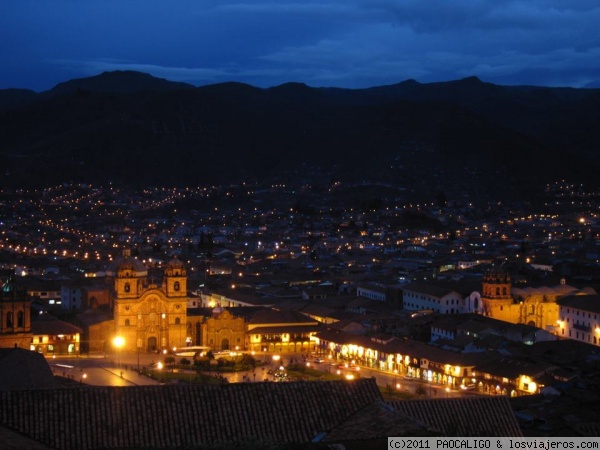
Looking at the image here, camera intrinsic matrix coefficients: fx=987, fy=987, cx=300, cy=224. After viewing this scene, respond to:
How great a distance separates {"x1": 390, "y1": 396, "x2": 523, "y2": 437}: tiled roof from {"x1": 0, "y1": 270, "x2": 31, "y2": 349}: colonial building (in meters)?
22.0

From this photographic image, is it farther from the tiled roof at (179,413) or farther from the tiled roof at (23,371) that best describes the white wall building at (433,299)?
the tiled roof at (179,413)

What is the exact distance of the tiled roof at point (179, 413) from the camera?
43.4 ft

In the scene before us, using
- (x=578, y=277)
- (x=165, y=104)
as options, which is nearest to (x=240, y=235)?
(x=578, y=277)

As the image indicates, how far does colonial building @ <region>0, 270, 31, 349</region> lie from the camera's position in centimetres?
3472

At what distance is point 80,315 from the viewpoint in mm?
44688

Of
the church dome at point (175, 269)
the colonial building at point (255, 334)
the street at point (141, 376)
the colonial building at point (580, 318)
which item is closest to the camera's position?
the street at point (141, 376)

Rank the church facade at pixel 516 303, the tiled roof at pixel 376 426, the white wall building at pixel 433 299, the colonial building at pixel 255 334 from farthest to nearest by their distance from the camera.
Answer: the white wall building at pixel 433 299 → the church facade at pixel 516 303 → the colonial building at pixel 255 334 → the tiled roof at pixel 376 426

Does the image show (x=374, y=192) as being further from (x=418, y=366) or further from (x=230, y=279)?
(x=418, y=366)

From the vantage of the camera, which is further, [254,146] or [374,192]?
[254,146]

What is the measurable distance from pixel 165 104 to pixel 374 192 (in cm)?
7324

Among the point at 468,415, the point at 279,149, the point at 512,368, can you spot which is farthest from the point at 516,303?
the point at 279,149

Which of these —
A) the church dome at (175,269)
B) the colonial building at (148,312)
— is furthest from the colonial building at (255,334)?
the church dome at (175,269)

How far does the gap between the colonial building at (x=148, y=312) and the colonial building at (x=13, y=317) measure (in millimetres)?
7677

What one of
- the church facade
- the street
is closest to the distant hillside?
the church facade
